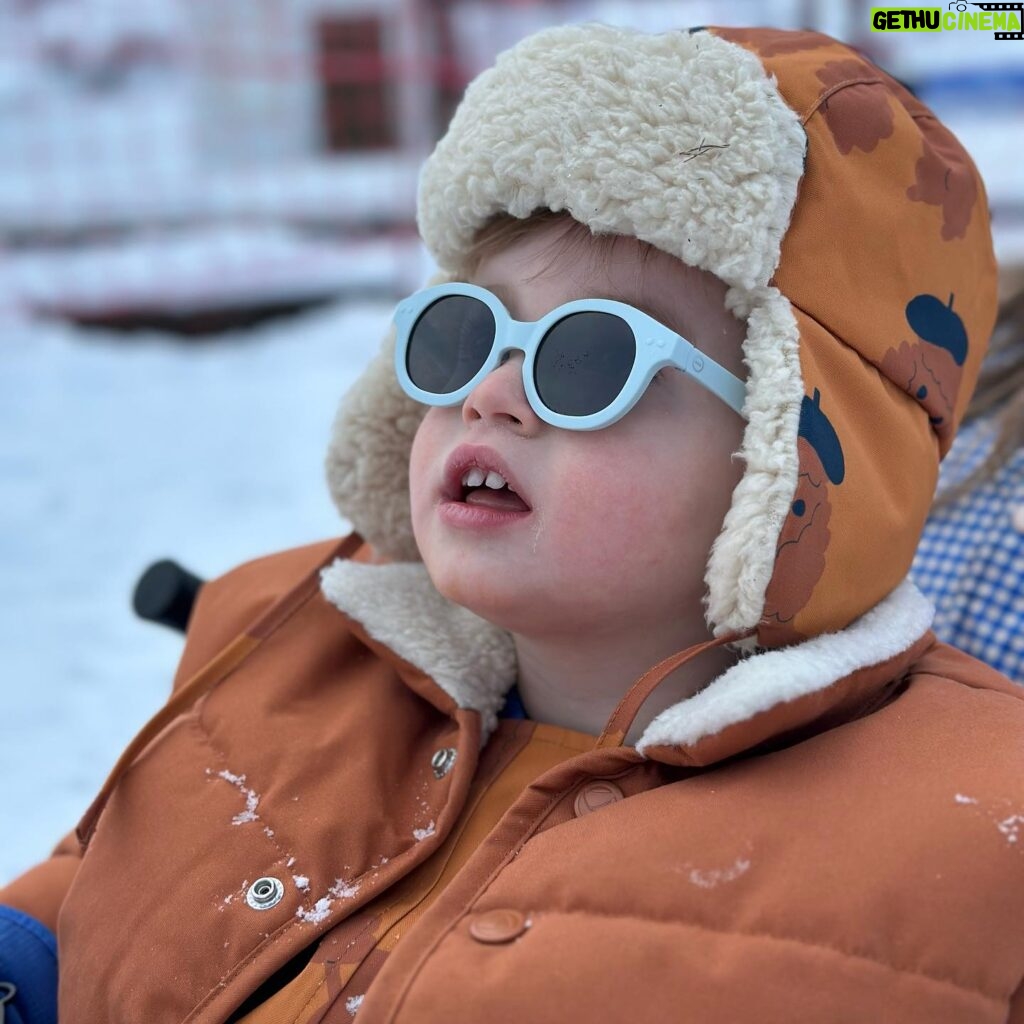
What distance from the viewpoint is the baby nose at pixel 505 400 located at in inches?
50.7

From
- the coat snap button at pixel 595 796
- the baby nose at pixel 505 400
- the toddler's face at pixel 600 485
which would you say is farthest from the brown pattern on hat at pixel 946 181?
the coat snap button at pixel 595 796

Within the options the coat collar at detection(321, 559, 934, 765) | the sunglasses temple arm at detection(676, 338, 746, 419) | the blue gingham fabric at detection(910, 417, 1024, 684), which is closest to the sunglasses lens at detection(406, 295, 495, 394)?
the sunglasses temple arm at detection(676, 338, 746, 419)

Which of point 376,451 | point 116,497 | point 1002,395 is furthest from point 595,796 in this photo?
point 116,497

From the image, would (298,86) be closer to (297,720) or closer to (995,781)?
(297,720)

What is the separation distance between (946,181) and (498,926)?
97 cm

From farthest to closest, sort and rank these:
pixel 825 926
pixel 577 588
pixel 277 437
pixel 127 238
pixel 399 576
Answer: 1. pixel 127 238
2. pixel 277 437
3. pixel 399 576
4. pixel 577 588
5. pixel 825 926

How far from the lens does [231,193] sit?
23.2 feet

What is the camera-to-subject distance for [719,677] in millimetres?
1264

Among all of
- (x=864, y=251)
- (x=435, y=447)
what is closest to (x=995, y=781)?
(x=864, y=251)

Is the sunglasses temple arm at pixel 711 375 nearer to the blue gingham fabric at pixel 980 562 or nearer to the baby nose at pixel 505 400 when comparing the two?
the baby nose at pixel 505 400

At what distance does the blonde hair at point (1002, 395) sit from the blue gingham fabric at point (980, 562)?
18 mm

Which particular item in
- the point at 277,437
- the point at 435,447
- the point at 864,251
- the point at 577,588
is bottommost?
the point at 277,437

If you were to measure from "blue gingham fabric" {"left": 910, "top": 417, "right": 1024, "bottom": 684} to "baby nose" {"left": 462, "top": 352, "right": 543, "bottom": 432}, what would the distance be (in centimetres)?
96

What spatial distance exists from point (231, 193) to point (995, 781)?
669 centimetres
